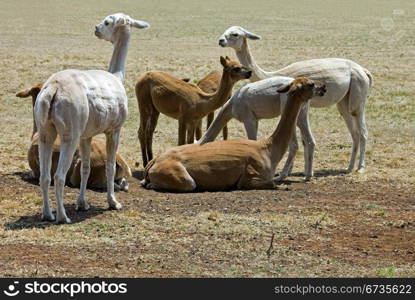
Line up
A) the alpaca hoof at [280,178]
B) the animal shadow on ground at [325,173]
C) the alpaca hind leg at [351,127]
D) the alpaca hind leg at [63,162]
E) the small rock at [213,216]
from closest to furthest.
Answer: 1. the alpaca hind leg at [63,162]
2. the small rock at [213,216]
3. the alpaca hoof at [280,178]
4. the animal shadow on ground at [325,173]
5. the alpaca hind leg at [351,127]

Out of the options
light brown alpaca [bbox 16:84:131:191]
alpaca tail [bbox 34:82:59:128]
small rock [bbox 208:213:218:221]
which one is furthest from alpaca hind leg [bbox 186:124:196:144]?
alpaca tail [bbox 34:82:59:128]

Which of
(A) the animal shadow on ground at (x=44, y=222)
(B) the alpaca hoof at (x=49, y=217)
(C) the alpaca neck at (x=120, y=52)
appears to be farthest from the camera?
(C) the alpaca neck at (x=120, y=52)

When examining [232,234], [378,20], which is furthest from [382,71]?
[378,20]

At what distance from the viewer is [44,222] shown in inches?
389

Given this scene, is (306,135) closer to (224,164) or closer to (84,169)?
(224,164)

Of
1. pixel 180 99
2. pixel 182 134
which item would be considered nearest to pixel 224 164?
pixel 182 134

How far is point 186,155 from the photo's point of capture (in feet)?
39.1

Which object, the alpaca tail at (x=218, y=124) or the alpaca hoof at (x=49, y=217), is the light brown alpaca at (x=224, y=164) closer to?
the alpaca tail at (x=218, y=124)

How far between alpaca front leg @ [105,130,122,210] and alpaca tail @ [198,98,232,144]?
204 centimetres

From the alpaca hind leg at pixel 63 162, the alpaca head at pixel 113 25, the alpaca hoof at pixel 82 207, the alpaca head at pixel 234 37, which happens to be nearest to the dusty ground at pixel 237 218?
the alpaca hoof at pixel 82 207

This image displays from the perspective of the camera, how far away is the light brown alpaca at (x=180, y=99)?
43.8 ft

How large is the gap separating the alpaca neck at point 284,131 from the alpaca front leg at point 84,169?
250cm

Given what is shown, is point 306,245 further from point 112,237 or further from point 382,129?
point 382,129

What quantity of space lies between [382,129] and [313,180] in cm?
526
